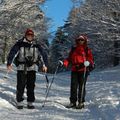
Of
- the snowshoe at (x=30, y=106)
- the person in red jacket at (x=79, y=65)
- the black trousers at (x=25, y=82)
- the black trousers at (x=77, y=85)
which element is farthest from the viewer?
the black trousers at (x=77, y=85)

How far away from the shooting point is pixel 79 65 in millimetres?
12625

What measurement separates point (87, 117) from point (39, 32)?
26292 millimetres

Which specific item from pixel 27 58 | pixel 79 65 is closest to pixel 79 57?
pixel 79 65

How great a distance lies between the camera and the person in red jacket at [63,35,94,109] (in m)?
12.6

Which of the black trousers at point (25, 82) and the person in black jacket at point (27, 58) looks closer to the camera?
the person in black jacket at point (27, 58)

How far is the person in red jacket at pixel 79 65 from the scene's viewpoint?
12.6m

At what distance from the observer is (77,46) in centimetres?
1261

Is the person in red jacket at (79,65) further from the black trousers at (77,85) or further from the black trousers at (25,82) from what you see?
the black trousers at (25,82)

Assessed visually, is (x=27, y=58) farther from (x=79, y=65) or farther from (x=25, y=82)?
(x=79, y=65)

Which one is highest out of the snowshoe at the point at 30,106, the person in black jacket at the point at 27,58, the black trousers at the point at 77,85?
the person in black jacket at the point at 27,58

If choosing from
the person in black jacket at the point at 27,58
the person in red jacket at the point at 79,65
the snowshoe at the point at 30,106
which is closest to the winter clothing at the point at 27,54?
the person in black jacket at the point at 27,58

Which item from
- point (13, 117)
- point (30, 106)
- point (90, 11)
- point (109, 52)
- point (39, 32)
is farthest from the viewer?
point (39, 32)

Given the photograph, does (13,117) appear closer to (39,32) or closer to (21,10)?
(21,10)

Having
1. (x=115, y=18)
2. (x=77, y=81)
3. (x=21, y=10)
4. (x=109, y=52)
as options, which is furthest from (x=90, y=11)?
(x=77, y=81)
